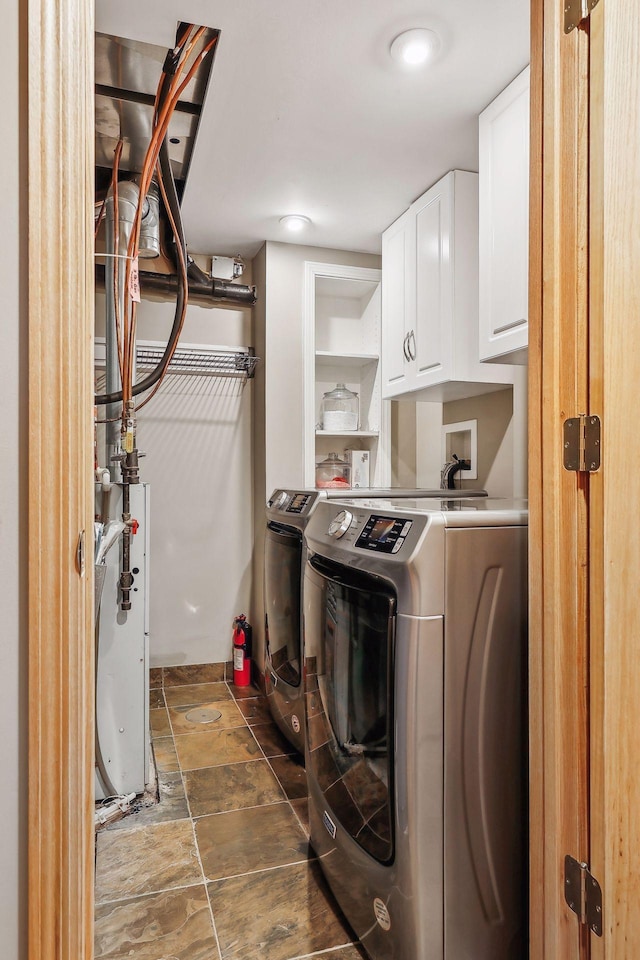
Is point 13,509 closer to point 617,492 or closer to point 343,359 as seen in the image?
point 617,492

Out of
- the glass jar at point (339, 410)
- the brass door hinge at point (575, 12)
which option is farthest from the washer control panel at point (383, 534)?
the glass jar at point (339, 410)

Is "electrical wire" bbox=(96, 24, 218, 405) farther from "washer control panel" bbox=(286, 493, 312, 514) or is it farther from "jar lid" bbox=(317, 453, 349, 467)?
"jar lid" bbox=(317, 453, 349, 467)

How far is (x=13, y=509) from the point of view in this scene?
60cm

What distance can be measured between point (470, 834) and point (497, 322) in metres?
1.46

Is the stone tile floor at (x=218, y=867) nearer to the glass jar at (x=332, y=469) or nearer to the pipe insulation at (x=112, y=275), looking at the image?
the pipe insulation at (x=112, y=275)

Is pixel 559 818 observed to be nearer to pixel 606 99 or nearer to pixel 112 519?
pixel 606 99

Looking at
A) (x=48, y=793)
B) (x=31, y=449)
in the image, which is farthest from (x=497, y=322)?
(x=48, y=793)

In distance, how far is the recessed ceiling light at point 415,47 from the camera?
1.67 meters

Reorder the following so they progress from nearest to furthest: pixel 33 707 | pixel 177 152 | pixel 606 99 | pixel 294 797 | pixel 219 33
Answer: pixel 33 707, pixel 606 99, pixel 219 33, pixel 294 797, pixel 177 152

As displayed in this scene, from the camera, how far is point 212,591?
346 cm

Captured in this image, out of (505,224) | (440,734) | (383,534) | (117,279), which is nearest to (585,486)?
(383,534)

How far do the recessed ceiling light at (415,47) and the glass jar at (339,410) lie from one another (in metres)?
1.77

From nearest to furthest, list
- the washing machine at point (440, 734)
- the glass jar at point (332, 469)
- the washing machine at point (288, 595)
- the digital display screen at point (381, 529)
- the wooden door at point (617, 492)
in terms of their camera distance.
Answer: the wooden door at point (617, 492) < the washing machine at point (440, 734) < the digital display screen at point (381, 529) < the washing machine at point (288, 595) < the glass jar at point (332, 469)

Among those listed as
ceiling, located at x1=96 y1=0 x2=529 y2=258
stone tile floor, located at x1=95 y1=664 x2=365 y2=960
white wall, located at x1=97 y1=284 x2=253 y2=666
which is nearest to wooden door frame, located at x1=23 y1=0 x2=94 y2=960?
stone tile floor, located at x1=95 y1=664 x2=365 y2=960
